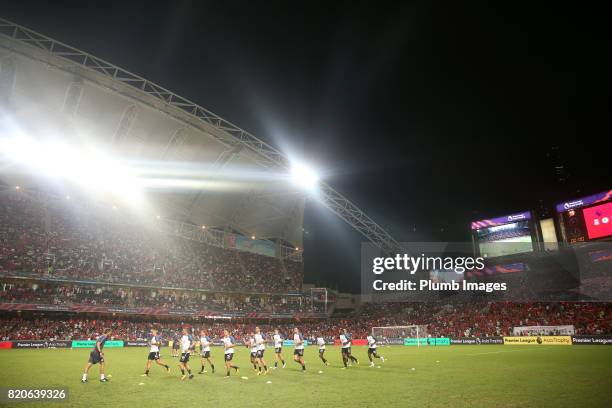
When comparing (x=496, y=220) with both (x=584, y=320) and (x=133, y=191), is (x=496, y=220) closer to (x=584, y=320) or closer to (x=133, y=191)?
(x=584, y=320)

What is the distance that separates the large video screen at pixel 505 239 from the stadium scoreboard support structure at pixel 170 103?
40.7 feet

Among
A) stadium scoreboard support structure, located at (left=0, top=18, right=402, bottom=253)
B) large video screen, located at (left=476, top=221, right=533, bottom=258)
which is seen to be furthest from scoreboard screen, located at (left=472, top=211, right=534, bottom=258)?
stadium scoreboard support structure, located at (left=0, top=18, right=402, bottom=253)

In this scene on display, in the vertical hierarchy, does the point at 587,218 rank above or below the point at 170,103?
below

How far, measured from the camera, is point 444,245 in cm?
6172

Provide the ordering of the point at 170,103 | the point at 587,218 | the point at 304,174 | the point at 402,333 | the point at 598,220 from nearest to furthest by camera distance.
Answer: the point at 170,103, the point at 598,220, the point at 587,218, the point at 304,174, the point at 402,333

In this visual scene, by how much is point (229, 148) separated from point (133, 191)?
14065mm

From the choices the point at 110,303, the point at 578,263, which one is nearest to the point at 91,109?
the point at 110,303

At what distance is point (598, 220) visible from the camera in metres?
42.9

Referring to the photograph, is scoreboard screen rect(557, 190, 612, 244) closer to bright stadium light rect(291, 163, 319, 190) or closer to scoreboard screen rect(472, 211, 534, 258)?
scoreboard screen rect(472, 211, 534, 258)

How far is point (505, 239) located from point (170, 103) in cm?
4519

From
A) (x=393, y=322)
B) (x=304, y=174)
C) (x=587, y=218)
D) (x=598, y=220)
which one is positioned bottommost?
(x=393, y=322)

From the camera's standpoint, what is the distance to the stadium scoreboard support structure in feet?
102

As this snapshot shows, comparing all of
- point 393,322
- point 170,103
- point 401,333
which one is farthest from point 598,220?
point 170,103

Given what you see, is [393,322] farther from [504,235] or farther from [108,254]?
[108,254]
